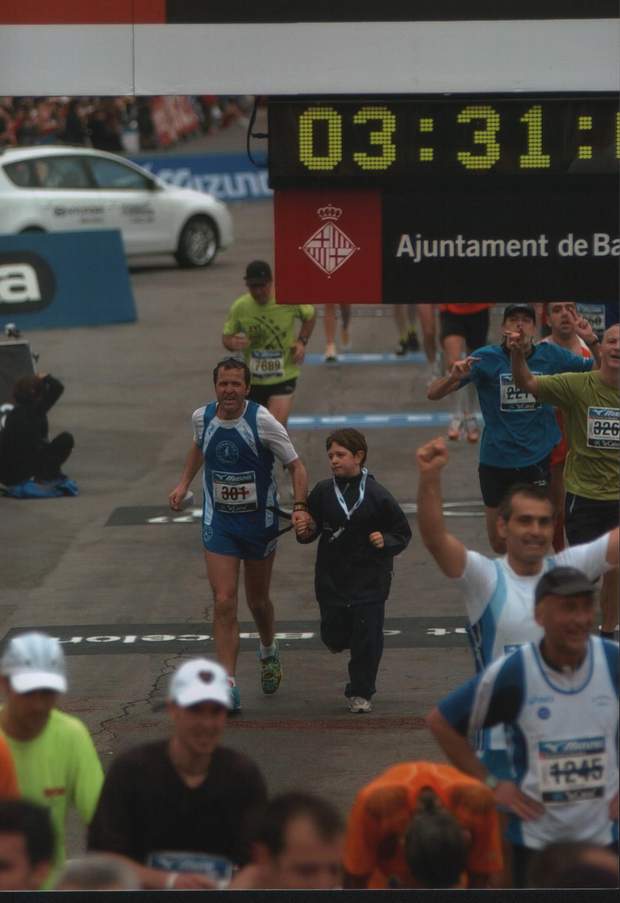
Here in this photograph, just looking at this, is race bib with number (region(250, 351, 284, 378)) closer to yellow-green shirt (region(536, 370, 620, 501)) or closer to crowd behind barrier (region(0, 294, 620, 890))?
yellow-green shirt (region(536, 370, 620, 501))

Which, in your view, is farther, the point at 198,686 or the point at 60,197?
→ the point at 60,197

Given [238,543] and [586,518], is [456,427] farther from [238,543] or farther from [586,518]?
[238,543]

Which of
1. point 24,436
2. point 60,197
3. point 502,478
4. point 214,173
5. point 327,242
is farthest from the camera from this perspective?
point 214,173

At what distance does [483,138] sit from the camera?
7.69m

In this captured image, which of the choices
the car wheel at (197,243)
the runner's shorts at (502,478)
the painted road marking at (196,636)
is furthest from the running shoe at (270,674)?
the car wheel at (197,243)

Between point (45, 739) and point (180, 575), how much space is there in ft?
23.0

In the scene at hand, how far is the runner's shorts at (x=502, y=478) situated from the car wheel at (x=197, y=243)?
54.9ft

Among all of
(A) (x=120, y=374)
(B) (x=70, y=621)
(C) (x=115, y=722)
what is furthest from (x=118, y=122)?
(C) (x=115, y=722)

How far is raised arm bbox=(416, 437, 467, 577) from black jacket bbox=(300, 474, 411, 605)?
3355 millimetres

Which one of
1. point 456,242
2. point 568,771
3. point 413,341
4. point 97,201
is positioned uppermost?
point 97,201

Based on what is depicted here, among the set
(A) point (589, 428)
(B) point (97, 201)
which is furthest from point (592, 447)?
(B) point (97, 201)

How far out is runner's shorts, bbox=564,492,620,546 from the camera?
998 cm

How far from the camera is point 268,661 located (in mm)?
10328

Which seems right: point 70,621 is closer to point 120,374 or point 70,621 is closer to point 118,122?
point 120,374
